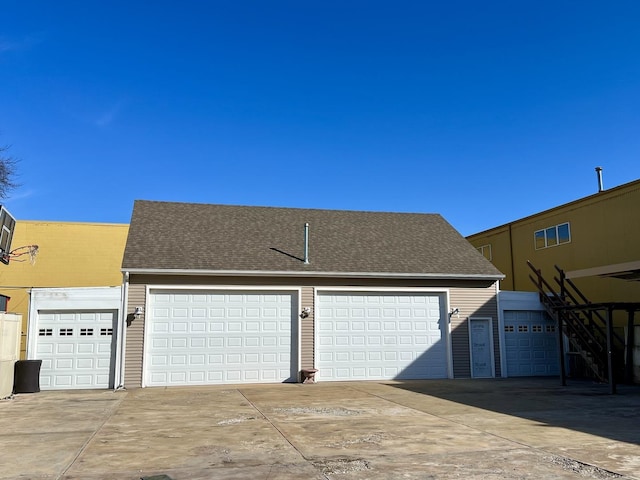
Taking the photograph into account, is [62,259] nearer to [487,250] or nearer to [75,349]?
[75,349]

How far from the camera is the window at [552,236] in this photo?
66.5 ft

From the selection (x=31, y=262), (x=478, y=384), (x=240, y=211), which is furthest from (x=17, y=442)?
(x=31, y=262)

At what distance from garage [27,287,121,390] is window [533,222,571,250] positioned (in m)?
15.6

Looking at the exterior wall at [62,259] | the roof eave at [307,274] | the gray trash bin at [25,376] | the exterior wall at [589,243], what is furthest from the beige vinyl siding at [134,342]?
the exterior wall at [589,243]

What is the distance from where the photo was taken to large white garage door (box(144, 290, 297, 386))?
15.8 m

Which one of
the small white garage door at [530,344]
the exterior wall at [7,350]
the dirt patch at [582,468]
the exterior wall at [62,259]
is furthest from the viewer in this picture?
the exterior wall at [62,259]

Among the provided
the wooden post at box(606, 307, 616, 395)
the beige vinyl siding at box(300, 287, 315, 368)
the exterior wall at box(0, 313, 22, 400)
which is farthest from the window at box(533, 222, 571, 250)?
the exterior wall at box(0, 313, 22, 400)

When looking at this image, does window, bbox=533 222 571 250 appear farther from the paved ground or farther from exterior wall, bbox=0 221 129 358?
exterior wall, bbox=0 221 129 358

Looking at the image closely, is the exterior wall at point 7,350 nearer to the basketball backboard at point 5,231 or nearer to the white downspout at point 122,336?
the basketball backboard at point 5,231

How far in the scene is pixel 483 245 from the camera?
2575cm

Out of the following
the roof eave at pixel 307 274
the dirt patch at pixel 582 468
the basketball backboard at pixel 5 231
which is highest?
the basketball backboard at pixel 5 231

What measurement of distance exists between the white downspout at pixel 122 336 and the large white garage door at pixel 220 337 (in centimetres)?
65

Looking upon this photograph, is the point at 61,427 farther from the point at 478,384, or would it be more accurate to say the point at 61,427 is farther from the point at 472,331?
the point at 472,331

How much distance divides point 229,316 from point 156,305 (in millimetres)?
2123
